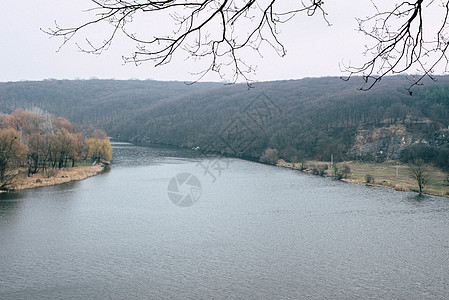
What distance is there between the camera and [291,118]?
6625cm

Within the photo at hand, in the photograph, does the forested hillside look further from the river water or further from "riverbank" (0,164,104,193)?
"riverbank" (0,164,104,193)

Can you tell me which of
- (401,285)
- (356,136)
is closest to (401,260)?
(401,285)

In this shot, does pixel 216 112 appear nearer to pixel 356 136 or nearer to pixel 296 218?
pixel 356 136

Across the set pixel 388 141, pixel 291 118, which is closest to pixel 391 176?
pixel 388 141

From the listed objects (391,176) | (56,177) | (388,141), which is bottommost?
(391,176)

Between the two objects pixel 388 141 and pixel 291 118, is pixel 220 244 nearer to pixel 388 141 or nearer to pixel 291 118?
pixel 388 141

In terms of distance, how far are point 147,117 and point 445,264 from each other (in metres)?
91.5

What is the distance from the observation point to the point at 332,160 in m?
47.5

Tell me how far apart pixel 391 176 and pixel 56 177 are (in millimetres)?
30557

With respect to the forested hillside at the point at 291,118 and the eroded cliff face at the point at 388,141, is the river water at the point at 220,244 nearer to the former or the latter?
the eroded cliff face at the point at 388,141

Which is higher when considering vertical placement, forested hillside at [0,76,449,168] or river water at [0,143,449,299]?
forested hillside at [0,76,449,168]

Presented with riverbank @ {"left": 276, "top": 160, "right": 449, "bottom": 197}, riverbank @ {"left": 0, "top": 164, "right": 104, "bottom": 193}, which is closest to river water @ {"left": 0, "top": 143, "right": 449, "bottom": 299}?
riverbank @ {"left": 0, "top": 164, "right": 104, "bottom": 193}

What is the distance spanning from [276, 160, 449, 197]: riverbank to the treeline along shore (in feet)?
72.6

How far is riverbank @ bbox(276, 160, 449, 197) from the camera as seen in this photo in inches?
1139
